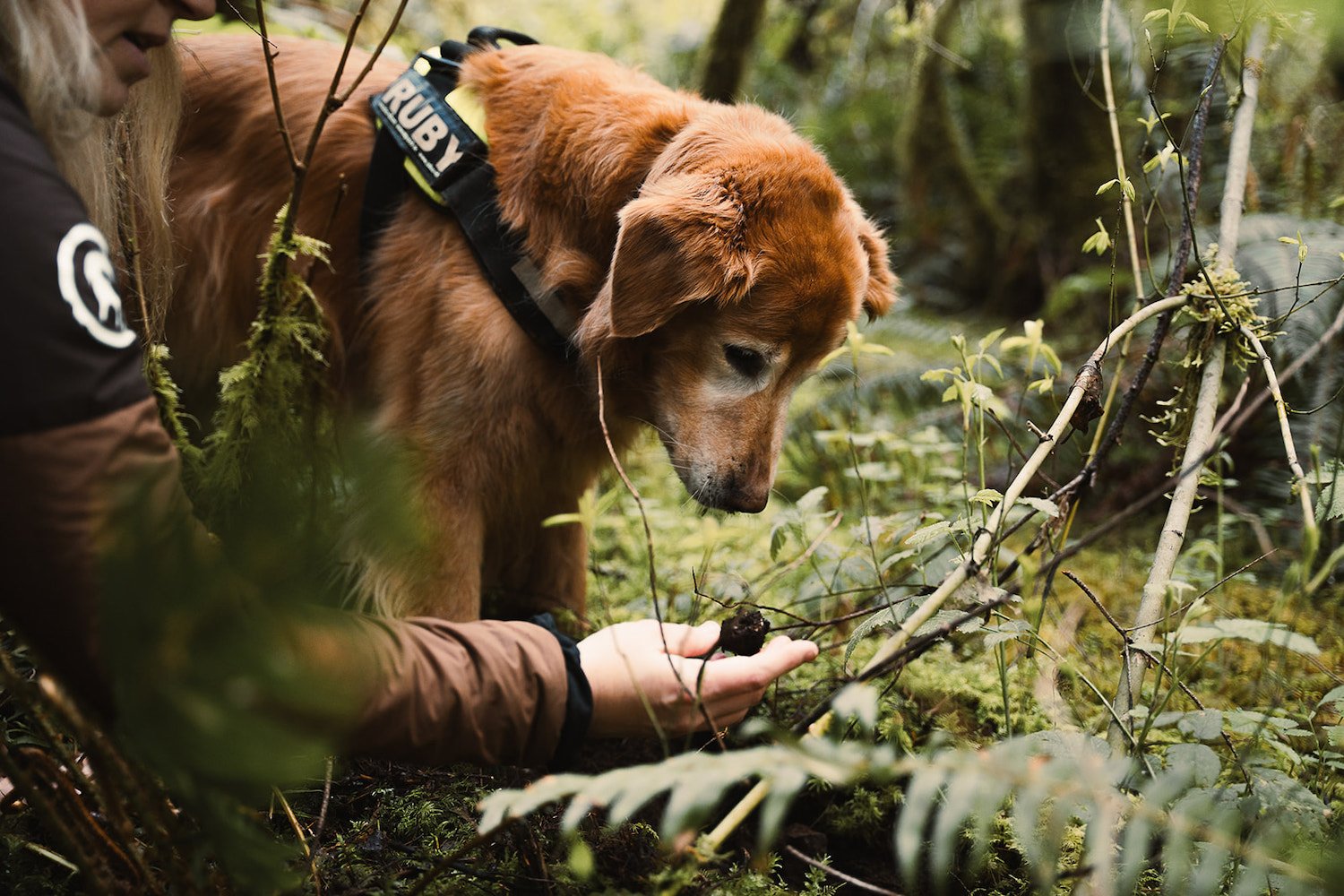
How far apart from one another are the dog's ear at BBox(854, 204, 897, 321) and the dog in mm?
22

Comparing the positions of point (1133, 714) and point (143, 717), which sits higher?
point (143, 717)

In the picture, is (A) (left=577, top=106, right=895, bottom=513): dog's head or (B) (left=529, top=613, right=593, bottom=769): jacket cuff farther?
(A) (left=577, top=106, right=895, bottom=513): dog's head

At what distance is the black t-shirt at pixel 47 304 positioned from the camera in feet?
3.43

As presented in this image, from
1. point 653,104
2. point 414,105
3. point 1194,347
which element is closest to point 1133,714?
point 1194,347

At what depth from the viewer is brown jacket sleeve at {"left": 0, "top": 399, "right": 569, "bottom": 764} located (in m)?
1.04

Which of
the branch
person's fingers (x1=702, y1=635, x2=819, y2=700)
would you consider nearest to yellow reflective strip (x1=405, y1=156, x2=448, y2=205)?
person's fingers (x1=702, y1=635, x2=819, y2=700)

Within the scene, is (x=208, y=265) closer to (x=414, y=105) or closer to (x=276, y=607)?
(x=414, y=105)

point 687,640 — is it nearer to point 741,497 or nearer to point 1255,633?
point 741,497

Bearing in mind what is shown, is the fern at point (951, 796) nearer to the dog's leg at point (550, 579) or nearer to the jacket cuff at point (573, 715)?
the jacket cuff at point (573, 715)

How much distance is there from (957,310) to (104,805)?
552 cm

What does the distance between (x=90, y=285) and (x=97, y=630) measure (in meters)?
0.42

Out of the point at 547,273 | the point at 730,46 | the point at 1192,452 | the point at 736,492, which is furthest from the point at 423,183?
the point at 730,46

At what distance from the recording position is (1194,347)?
6.84ft

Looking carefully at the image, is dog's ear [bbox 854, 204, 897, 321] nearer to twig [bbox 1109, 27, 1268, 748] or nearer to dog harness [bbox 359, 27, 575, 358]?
twig [bbox 1109, 27, 1268, 748]
